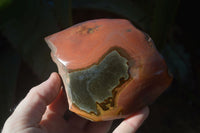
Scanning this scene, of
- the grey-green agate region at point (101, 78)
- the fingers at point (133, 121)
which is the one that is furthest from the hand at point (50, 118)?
the grey-green agate region at point (101, 78)

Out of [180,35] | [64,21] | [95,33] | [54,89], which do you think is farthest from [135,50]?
[180,35]

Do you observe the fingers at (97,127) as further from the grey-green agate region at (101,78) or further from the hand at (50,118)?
the grey-green agate region at (101,78)

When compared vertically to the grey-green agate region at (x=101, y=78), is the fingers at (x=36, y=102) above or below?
below

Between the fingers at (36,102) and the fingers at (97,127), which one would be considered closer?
the fingers at (36,102)

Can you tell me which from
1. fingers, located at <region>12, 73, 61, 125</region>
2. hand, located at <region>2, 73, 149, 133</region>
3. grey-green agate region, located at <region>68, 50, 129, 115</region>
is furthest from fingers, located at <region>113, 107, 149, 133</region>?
fingers, located at <region>12, 73, 61, 125</region>

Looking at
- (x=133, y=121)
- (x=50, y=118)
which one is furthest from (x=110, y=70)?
(x=50, y=118)

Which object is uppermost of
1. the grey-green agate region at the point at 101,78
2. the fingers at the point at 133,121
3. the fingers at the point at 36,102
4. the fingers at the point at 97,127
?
the grey-green agate region at the point at 101,78

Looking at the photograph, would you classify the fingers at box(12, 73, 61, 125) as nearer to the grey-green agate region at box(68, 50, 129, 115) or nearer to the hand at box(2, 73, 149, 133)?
the hand at box(2, 73, 149, 133)

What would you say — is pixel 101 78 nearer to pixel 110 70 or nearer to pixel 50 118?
pixel 110 70
